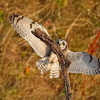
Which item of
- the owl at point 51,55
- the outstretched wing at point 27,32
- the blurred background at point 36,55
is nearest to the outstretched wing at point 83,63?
the owl at point 51,55

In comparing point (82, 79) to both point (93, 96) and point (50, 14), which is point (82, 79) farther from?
point (50, 14)

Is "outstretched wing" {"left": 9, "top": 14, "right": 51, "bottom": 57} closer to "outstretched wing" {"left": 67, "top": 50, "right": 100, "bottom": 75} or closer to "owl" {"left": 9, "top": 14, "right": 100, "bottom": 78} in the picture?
"owl" {"left": 9, "top": 14, "right": 100, "bottom": 78}

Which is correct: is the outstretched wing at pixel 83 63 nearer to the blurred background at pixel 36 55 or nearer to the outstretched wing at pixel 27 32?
the outstretched wing at pixel 27 32

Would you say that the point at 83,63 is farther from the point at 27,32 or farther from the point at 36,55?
the point at 36,55

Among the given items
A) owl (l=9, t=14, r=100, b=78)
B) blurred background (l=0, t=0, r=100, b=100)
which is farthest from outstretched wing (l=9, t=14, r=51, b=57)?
blurred background (l=0, t=0, r=100, b=100)

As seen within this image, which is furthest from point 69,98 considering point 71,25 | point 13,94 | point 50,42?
point 71,25
